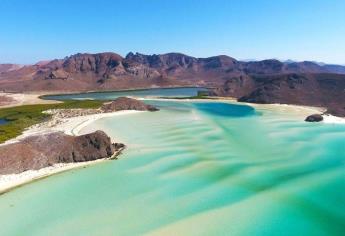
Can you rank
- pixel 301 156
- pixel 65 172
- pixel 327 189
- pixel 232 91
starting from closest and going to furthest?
pixel 327 189 → pixel 65 172 → pixel 301 156 → pixel 232 91

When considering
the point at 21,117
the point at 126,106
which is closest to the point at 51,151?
the point at 21,117

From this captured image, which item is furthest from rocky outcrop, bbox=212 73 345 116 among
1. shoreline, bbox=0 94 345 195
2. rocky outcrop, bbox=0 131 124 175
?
rocky outcrop, bbox=0 131 124 175

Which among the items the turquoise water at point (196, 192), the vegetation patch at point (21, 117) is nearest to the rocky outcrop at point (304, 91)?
the vegetation patch at point (21, 117)

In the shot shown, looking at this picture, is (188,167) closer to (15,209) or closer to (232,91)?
(15,209)

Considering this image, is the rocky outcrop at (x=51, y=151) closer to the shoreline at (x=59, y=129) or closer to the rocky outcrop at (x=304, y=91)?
the shoreline at (x=59, y=129)

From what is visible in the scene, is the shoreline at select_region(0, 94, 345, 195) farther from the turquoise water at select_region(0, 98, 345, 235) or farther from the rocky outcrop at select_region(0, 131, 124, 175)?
the turquoise water at select_region(0, 98, 345, 235)

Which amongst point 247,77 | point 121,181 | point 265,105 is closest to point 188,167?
point 121,181
